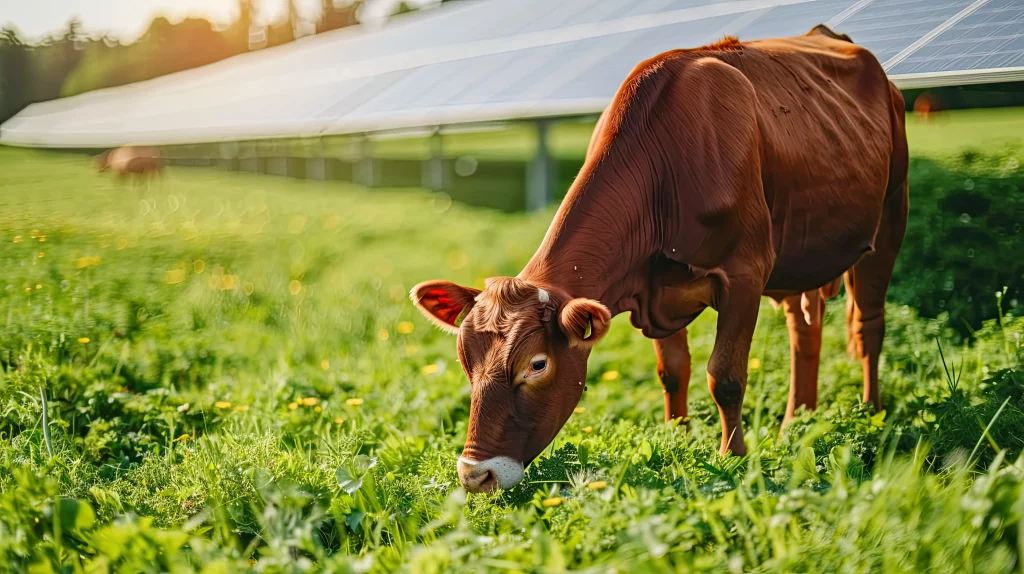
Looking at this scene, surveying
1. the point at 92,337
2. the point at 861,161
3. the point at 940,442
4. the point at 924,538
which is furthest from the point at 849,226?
the point at 92,337

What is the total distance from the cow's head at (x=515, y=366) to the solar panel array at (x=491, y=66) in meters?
2.97

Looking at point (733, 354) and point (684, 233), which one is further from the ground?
point (684, 233)

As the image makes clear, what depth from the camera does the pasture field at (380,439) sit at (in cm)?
248

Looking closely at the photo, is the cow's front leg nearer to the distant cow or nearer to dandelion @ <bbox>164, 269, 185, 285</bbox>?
dandelion @ <bbox>164, 269, 185, 285</bbox>

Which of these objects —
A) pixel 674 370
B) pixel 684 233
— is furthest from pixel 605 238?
pixel 674 370

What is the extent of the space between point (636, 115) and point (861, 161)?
1470 millimetres

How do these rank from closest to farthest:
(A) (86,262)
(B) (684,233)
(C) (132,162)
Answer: (B) (684,233), (A) (86,262), (C) (132,162)

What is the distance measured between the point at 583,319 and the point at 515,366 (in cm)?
30

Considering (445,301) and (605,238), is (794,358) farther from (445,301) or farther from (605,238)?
(445,301)

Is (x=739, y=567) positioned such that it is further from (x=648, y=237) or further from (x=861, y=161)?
(x=861, y=161)

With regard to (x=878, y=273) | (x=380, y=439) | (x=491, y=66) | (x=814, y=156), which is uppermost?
(x=491, y=66)

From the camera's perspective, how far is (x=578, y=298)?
10.6ft

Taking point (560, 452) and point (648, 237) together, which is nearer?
point (560, 452)

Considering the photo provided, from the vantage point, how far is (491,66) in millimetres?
9914
